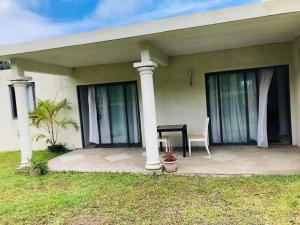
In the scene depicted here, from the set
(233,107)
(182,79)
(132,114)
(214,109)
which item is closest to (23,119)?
(132,114)

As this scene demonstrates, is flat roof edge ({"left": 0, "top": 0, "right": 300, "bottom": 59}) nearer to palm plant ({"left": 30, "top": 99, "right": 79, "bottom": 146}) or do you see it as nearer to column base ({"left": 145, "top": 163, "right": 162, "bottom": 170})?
column base ({"left": 145, "top": 163, "right": 162, "bottom": 170})

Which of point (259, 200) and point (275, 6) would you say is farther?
point (275, 6)

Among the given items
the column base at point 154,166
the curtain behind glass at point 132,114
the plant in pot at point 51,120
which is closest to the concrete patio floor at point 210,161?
the column base at point 154,166

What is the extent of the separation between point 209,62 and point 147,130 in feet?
11.3

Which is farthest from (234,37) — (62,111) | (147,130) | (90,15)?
(90,15)

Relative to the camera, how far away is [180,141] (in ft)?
28.7

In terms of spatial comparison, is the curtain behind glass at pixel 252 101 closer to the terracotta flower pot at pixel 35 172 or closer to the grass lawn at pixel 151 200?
the grass lawn at pixel 151 200

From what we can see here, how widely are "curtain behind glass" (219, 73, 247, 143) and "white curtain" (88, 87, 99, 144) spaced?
4.30 meters

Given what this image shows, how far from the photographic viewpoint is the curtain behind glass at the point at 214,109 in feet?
27.9

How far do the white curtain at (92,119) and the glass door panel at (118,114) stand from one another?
0.59 meters

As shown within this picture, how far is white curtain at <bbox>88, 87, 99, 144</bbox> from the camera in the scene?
32.0 ft

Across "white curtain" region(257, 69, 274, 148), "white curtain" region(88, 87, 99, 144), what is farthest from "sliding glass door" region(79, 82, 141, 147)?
"white curtain" region(257, 69, 274, 148)

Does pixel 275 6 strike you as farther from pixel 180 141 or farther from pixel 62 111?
pixel 62 111

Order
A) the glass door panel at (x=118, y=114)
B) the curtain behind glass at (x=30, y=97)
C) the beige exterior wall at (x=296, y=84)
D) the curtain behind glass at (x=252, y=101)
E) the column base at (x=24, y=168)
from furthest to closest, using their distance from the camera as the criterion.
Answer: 1. the curtain behind glass at (x=30, y=97)
2. the glass door panel at (x=118, y=114)
3. the curtain behind glass at (x=252, y=101)
4. the beige exterior wall at (x=296, y=84)
5. the column base at (x=24, y=168)
